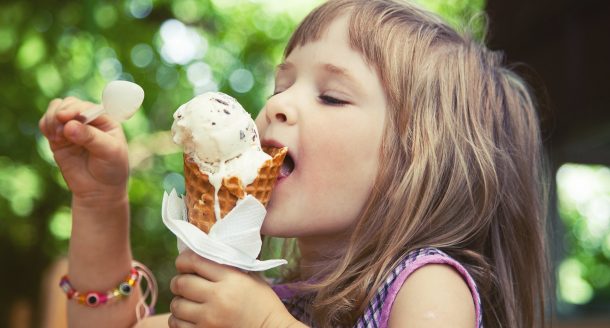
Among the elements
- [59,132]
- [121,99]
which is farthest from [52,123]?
[121,99]

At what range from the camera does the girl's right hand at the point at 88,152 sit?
1.54 m

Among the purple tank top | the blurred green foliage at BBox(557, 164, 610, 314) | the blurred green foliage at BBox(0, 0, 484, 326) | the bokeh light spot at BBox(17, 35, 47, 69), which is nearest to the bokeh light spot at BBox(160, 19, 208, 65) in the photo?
the blurred green foliage at BBox(0, 0, 484, 326)

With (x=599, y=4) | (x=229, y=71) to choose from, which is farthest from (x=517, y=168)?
(x=229, y=71)

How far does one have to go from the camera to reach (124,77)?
391 centimetres

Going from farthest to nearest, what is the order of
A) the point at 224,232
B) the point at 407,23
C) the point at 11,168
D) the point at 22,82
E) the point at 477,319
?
the point at 11,168 → the point at 22,82 → the point at 407,23 → the point at 477,319 → the point at 224,232

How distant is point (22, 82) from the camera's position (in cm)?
383

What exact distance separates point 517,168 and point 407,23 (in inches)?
14.2

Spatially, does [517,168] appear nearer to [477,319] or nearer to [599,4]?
[477,319]

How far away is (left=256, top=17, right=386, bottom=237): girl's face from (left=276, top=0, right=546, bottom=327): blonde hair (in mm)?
28

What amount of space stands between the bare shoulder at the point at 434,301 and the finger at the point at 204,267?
272mm

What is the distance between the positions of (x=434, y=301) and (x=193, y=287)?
363 mm

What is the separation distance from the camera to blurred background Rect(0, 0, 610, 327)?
3.77 meters

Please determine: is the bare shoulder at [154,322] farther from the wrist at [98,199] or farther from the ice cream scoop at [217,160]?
the ice cream scoop at [217,160]

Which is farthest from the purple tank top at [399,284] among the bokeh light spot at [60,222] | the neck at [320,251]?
the bokeh light spot at [60,222]
